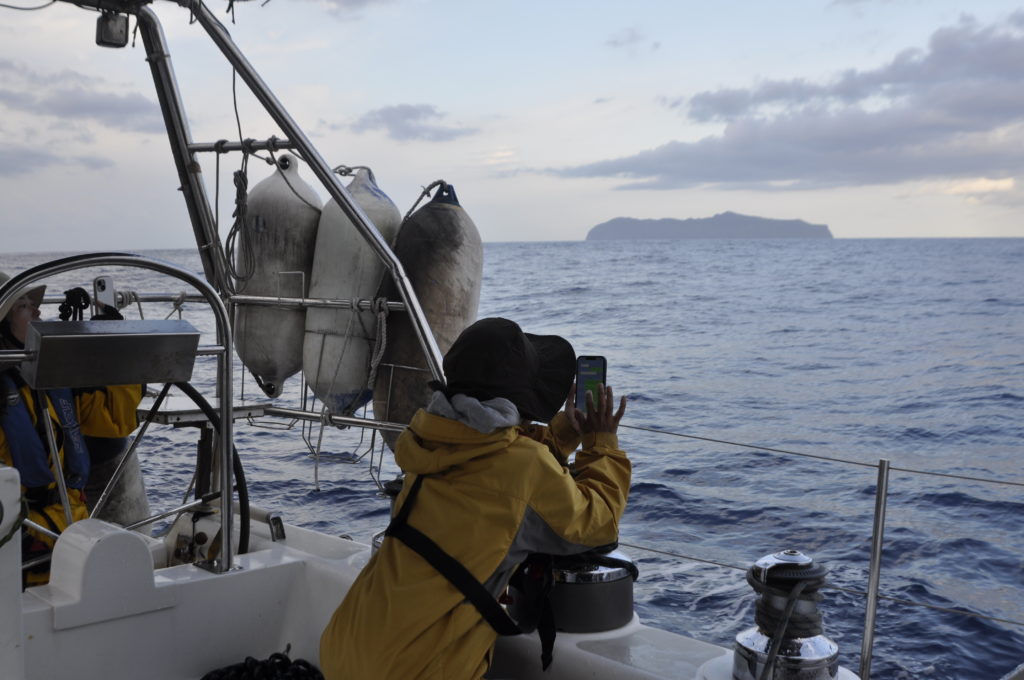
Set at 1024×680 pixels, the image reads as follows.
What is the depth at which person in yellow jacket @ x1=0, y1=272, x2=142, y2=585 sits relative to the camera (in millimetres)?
2783

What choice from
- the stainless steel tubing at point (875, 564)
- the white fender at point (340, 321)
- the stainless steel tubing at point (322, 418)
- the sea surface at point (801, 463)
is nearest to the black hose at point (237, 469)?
the stainless steel tubing at point (322, 418)

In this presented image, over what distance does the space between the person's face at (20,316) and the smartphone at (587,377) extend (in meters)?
1.72

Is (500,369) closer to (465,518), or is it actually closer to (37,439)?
(465,518)

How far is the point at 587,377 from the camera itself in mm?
2250

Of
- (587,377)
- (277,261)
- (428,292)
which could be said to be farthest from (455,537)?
(277,261)

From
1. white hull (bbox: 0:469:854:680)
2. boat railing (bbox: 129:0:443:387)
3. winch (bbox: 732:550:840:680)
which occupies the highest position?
boat railing (bbox: 129:0:443:387)

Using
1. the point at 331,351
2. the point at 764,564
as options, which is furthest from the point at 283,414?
the point at 764,564

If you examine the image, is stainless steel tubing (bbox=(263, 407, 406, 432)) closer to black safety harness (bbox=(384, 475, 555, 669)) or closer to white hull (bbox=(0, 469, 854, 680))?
white hull (bbox=(0, 469, 854, 680))

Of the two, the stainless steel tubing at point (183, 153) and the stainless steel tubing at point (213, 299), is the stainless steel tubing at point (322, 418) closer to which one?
the stainless steel tubing at point (183, 153)

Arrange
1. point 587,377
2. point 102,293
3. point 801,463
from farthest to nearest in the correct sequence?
point 801,463 < point 102,293 < point 587,377

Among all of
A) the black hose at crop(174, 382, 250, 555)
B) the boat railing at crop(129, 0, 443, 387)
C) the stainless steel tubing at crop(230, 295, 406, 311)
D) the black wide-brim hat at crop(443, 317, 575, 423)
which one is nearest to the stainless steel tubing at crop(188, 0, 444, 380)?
the boat railing at crop(129, 0, 443, 387)

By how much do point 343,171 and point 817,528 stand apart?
546cm

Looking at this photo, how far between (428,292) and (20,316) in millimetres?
1596

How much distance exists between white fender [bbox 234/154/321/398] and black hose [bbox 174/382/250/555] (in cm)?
106
